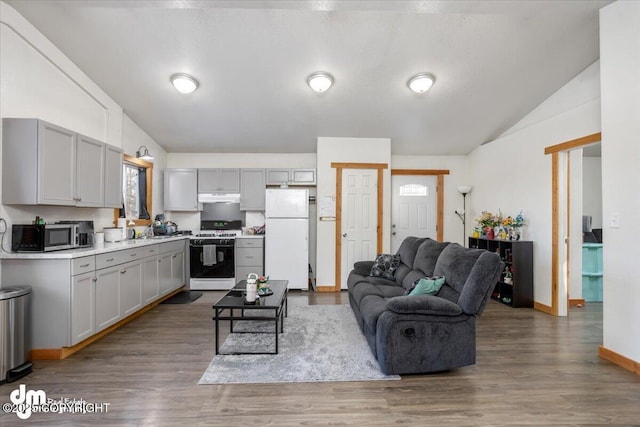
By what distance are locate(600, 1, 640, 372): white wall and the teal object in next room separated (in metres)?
2.26

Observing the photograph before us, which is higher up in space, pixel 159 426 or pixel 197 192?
pixel 197 192

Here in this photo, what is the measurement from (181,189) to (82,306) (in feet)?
10.3

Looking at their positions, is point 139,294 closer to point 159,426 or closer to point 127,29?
point 159,426

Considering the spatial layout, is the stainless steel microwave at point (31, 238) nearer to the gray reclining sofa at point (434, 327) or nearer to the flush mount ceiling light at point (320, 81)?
the gray reclining sofa at point (434, 327)

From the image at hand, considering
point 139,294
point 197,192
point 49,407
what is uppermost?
point 197,192

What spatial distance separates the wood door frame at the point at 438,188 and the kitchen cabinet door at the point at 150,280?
417 centimetres

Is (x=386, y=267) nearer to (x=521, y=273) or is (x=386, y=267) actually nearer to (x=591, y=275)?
(x=521, y=273)

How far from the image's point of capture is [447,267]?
281 centimetres

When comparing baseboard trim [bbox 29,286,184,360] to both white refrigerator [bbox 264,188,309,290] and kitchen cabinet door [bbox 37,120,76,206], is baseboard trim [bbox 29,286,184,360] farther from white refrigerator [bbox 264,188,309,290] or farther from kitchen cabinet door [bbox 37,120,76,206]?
white refrigerator [bbox 264,188,309,290]

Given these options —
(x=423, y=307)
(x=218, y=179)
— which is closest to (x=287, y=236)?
(x=218, y=179)

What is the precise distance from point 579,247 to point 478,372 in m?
3.03

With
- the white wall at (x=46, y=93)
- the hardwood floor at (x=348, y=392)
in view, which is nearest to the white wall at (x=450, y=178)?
the hardwood floor at (x=348, y=392)

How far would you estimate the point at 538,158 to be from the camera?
430 cm

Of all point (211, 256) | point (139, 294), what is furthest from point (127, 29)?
point (211, 256)
